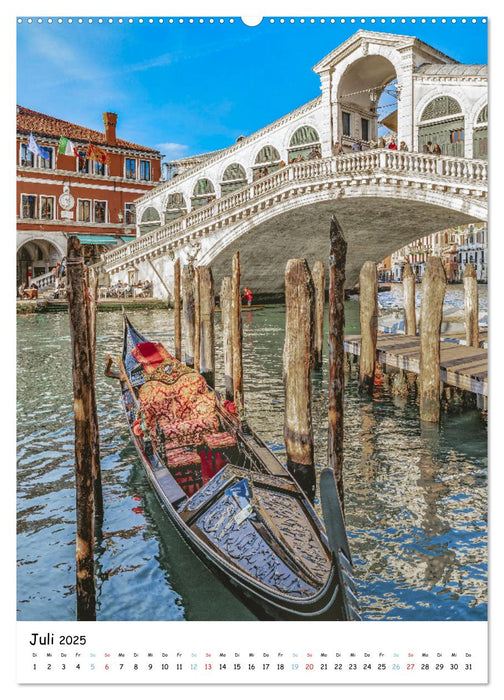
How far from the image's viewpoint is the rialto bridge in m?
9.77

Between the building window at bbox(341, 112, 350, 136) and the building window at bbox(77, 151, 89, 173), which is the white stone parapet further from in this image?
the building window at bbox(341, 112, 350, 136)

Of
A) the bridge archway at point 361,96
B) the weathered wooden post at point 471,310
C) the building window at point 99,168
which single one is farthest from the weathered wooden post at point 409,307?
the bridge archway at point 361,96

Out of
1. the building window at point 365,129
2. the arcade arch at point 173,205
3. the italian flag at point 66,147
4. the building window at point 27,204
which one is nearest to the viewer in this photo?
the building window at point 27,204

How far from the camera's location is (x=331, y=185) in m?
10.8

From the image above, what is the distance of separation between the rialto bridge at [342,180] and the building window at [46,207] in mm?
4300

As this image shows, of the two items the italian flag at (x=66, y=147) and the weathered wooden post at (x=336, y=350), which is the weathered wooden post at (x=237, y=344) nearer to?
the weathered wooden post at (x=336, y=350)

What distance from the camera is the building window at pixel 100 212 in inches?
420

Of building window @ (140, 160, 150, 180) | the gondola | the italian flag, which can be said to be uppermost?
building window @ (140, 160, 150, 180)

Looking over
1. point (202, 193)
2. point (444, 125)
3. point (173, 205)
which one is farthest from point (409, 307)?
point (173, 205)

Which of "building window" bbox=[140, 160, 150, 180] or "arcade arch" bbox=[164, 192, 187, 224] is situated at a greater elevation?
"arcade arch" bbox=[164, 192, 187, 224]

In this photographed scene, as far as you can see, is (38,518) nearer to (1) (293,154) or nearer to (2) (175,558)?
(2) (175,558)

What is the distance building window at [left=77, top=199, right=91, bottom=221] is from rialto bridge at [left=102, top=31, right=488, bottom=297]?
1.76m

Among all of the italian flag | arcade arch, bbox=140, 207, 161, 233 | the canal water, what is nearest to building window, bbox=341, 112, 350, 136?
arcade arch, bbox=140, 207, 161, 233

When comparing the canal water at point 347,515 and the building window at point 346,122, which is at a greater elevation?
the building window at point 346,122
